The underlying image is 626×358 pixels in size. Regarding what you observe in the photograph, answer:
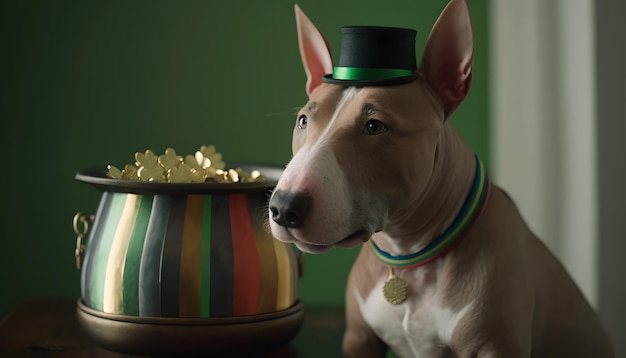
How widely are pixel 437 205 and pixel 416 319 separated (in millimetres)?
146

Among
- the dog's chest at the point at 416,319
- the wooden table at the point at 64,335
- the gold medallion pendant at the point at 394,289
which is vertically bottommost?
the wooden table at the point at 64,335

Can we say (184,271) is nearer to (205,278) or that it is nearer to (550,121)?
(205,278)

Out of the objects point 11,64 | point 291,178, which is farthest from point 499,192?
point 11,64

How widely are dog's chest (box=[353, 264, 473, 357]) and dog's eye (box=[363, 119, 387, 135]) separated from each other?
21 cm

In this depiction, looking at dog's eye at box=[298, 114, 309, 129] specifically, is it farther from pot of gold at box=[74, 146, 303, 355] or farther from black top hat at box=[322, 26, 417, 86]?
pot of gold at box=[74, 146, 303, 355]

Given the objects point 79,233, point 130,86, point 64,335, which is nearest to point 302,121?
point 79,233

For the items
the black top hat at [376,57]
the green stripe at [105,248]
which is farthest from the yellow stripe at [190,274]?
the black top hat at [376,57]

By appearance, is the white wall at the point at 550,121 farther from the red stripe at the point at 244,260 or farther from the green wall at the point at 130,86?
the red stripe at the point at 244,260

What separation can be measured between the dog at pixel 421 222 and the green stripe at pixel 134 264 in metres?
0.28

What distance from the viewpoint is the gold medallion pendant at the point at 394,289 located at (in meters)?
0.99

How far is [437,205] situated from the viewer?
3.17 ft

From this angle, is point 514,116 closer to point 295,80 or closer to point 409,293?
point 295,80

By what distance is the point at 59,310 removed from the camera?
1453mm

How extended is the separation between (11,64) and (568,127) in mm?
1103
